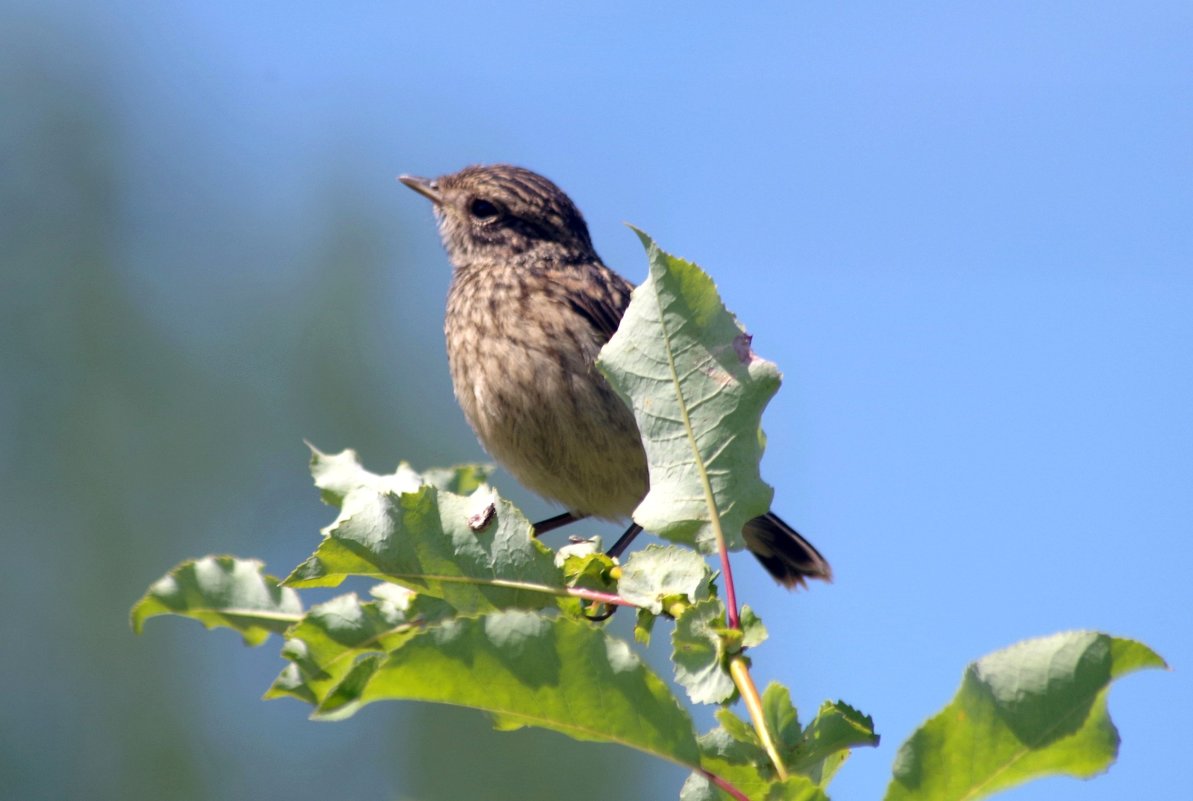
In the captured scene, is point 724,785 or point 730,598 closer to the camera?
point 724,785

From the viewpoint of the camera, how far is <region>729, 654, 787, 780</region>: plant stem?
1825 millimetres

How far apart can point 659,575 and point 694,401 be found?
0.28 m

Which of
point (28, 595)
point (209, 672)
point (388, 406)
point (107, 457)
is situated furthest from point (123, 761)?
point (388, 406)

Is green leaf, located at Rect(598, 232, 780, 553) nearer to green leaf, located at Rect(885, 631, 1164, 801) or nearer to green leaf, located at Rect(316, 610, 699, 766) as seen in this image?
green leaf, located at Rect(316, 610, 699, 766)

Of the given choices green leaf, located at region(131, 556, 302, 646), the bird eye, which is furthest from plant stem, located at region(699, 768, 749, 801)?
the bird eye

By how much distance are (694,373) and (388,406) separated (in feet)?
54.9

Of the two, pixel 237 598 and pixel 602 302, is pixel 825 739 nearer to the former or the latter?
pixel 237 598

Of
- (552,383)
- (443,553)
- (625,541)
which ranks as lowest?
(443,553)

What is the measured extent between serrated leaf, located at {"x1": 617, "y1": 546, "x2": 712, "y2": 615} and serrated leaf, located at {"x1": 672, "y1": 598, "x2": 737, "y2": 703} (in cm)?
15

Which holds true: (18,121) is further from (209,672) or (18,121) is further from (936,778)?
(936,778)

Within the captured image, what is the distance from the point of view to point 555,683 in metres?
1.83

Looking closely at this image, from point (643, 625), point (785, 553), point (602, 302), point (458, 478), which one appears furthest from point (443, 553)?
point (785, 553)

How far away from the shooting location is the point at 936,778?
1714 mm

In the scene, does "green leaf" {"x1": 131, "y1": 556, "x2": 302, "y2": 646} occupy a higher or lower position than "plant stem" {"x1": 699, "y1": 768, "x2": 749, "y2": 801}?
higher
